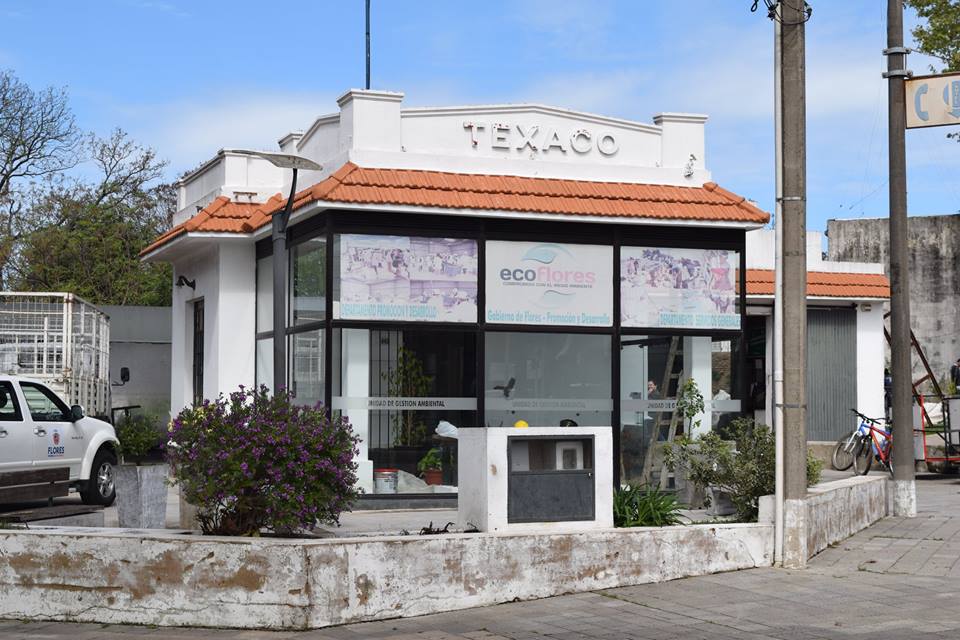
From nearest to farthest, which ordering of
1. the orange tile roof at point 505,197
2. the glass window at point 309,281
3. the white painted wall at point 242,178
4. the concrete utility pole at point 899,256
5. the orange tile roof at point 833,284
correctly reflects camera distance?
1. the orange tile roof at point 505,197
2. the concrete utility pole at point 899,256
3. the glass window at point 309,281
4. the white painted wall at point 242,178
5. the orange tile roof at point 833,284

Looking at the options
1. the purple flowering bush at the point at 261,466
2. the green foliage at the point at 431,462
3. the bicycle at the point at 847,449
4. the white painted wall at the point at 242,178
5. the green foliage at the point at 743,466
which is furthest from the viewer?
the bicycle at the point at 847,449

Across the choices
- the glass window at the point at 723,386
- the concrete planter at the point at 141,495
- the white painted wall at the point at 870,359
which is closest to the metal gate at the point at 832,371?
the white painted wall at the point at 870,359

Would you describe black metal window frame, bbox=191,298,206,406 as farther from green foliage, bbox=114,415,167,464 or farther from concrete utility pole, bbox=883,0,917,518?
concrete utility pole, bbox=883,0,917,518

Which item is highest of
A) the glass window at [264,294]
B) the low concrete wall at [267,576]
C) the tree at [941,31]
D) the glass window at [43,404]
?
the tree at [941,31]

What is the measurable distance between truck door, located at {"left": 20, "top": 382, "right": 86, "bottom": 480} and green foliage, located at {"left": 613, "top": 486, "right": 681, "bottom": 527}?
7865mm

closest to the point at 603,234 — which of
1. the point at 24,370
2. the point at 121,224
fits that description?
the point at 24,370

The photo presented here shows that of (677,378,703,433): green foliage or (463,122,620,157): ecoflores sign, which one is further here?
(677,378,703,433): green foliage

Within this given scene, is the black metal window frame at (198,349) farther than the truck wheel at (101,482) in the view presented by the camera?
Yes

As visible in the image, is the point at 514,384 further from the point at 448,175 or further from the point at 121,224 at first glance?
the point at 121,224

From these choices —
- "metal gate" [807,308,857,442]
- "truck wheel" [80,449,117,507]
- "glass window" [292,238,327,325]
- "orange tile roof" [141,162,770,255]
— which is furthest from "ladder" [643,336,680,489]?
"metal gate" [807,308,857,442]

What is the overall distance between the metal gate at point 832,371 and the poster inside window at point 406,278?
35.8 feet

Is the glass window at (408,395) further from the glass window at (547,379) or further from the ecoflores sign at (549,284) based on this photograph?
the ecoflores sign at (549,284)

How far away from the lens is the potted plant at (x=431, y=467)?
51.7 feet

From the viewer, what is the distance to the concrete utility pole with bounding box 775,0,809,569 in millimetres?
11195
